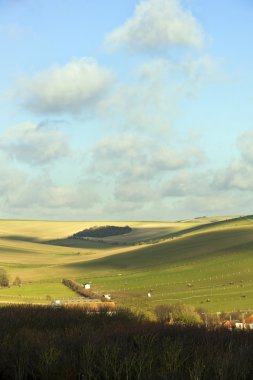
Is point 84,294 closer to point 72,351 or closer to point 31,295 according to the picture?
point 31,295

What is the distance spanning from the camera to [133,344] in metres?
36.3

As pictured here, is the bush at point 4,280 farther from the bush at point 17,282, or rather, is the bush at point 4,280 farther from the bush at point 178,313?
the bush at point 178,313

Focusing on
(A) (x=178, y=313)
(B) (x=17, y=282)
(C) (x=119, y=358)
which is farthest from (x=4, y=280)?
(C) (x=119, y=358)

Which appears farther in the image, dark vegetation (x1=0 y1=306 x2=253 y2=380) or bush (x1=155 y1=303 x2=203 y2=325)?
bush (x1=155 y1=303 x2=203 y2=325)

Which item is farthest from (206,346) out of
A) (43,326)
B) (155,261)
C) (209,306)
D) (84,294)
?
(155,261)

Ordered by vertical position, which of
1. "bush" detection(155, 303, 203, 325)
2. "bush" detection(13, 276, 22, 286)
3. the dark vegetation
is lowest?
"bush" detection(155, 303, 203, 325)

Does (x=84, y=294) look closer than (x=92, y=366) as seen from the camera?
No

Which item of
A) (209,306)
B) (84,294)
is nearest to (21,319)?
(209,306)

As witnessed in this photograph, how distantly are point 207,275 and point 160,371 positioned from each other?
469ft

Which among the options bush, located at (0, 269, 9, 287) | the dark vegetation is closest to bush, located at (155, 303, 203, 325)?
the dark vegetation

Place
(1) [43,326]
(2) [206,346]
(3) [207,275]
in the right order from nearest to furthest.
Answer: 1. (2) [206,346]
2. (1) [43,326]
3. (3) [207,275]

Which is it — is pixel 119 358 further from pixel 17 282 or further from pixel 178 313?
pixel 17 282

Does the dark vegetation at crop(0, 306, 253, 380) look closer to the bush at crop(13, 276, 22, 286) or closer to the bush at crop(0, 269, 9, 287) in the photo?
the bush at crop(0, 269, 9, 287)

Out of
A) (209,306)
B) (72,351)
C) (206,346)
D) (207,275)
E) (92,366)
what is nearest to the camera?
(92,366)
